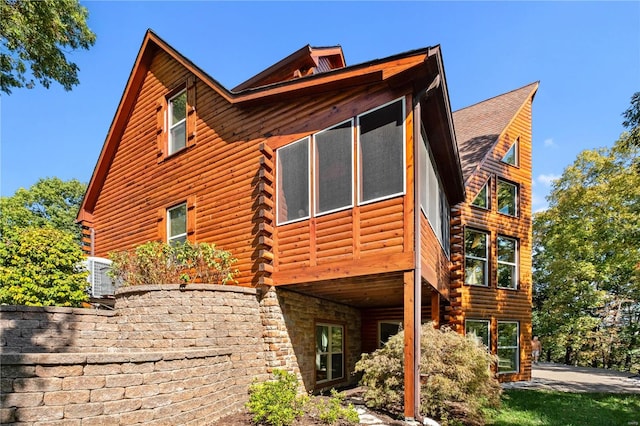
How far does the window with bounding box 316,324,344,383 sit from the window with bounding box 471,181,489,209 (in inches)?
257

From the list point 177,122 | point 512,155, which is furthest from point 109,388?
point 512,155

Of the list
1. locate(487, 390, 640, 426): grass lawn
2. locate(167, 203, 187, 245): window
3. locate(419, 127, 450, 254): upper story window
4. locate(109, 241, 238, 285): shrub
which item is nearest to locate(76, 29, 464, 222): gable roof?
locate(419, 127, 450, 254): upper story window

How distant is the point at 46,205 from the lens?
1174 inches

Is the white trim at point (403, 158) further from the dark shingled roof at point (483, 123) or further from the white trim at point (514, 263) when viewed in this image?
the white trim at point (514, 263)

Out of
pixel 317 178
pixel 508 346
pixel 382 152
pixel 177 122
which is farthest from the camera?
pixel 508 346

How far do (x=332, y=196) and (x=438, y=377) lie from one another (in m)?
3.58

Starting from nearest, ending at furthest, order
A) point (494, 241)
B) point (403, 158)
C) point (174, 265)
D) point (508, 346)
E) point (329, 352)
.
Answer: point (403, 158) < point (174, 265) < point (329, 352) < point (508, 346) < point (494, 241)

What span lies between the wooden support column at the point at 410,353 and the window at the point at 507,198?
9.55 meters

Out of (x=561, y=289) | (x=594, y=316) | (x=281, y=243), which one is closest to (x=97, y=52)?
(x=281, y=243)

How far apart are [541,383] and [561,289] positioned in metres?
10.6

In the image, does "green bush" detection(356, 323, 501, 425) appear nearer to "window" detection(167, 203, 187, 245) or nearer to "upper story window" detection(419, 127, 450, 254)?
"upper story window" detection(419, 127, 450, 254)

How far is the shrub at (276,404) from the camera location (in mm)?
5480

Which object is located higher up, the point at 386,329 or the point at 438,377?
the point at 438,377

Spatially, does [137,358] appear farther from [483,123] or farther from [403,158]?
[483,123]
